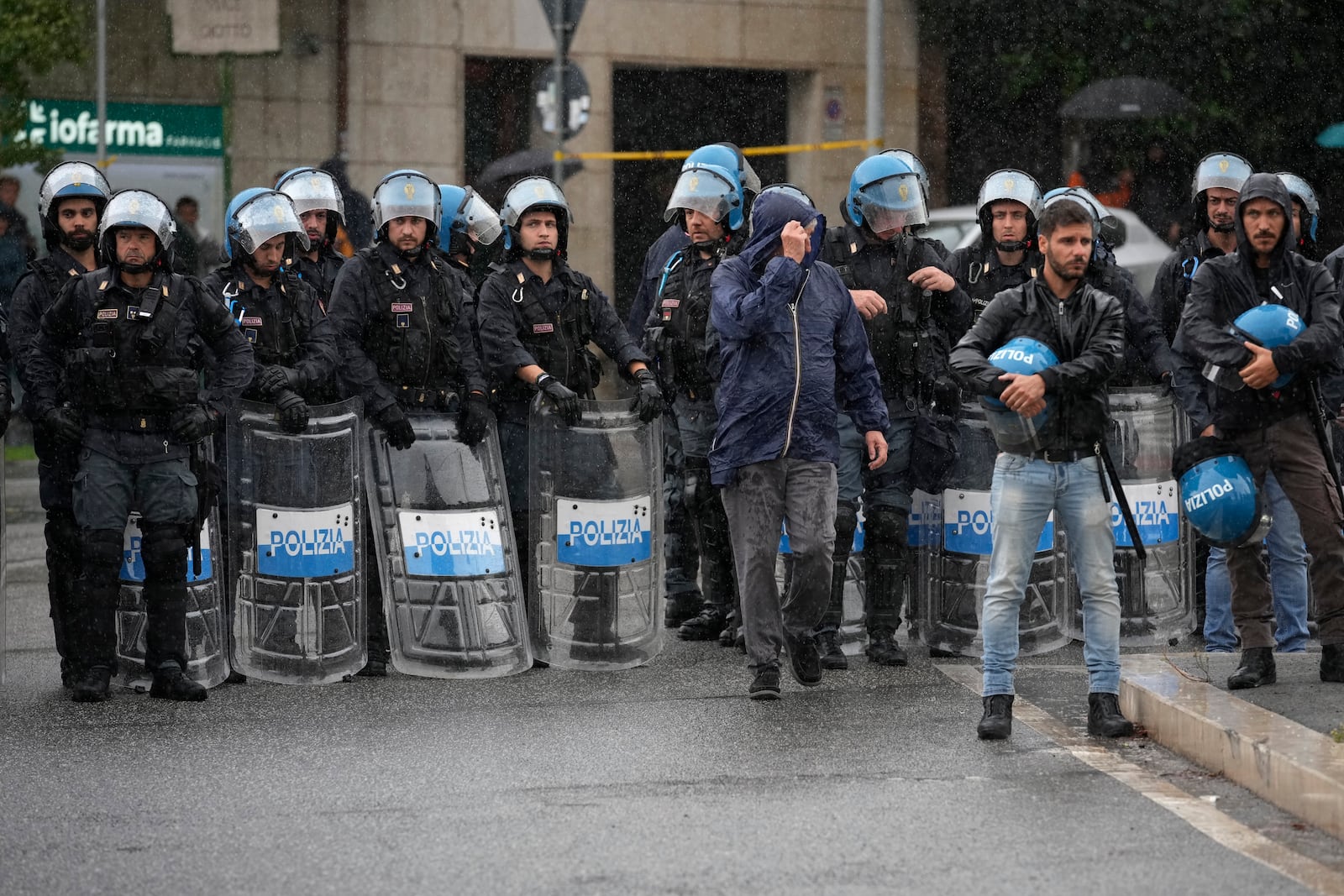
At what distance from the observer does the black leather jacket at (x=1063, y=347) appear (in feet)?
23.3

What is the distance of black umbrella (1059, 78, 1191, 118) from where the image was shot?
63.0 ft

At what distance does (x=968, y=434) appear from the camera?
9.02 meters

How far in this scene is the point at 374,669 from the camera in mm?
8773

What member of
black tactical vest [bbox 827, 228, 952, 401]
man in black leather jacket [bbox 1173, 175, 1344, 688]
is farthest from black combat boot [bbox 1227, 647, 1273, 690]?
black tactical vest [bbox 827, 228, 952, 401]

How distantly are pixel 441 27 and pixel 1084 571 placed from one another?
15.0 metres

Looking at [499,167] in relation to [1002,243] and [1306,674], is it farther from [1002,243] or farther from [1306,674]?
[1306,674]

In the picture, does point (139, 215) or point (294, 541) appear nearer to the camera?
point (139, 215)

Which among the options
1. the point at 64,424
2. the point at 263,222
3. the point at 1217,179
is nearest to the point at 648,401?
the point at 263,222

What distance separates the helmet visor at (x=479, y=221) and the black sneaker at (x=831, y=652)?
2.60 meters

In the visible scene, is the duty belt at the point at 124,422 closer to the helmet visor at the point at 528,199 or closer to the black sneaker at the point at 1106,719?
the helmet visor at the point at 528,199

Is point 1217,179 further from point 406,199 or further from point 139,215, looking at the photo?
point 139,215

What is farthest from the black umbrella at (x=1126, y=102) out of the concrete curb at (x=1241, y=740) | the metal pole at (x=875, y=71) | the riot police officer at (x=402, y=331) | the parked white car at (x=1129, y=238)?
the concrete curb at (x=1241, y=740)

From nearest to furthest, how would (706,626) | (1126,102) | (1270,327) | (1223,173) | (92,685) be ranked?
1. (1270,327)
2. (92,685)
3. (1223,173)
4. (706,626)
5. (1126,102)

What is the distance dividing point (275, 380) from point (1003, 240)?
3.15 metres
